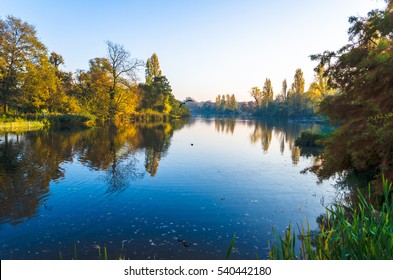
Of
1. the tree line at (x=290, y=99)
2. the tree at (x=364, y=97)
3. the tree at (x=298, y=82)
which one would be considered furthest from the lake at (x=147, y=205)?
the tree at (x=298, y=82)

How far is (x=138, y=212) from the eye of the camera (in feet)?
27.1

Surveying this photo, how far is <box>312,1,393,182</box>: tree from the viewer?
6.30 meters

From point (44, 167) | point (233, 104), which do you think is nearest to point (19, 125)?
point (44, 167)

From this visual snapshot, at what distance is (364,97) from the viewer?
716cm

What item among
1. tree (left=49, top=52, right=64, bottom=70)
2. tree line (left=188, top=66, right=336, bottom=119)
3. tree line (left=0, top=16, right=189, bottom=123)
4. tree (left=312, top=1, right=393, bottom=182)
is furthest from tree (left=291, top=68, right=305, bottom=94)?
tree (left=312, top=1, right=393, bottom=182)

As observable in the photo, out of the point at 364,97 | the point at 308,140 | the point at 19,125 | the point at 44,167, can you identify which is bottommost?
the point at 44,167

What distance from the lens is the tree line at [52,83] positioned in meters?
33.4

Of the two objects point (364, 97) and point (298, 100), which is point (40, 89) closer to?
point (364, 97)

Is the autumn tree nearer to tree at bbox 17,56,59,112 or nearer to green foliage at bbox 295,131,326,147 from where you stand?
green foliage at bbox 295,131,326,147

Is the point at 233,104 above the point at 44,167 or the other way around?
above

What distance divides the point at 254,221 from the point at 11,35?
41.5 m

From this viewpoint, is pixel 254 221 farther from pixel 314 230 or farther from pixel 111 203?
pixel 111 203

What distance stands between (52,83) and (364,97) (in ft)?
142

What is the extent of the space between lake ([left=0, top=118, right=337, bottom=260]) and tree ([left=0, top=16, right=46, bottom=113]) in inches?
869
